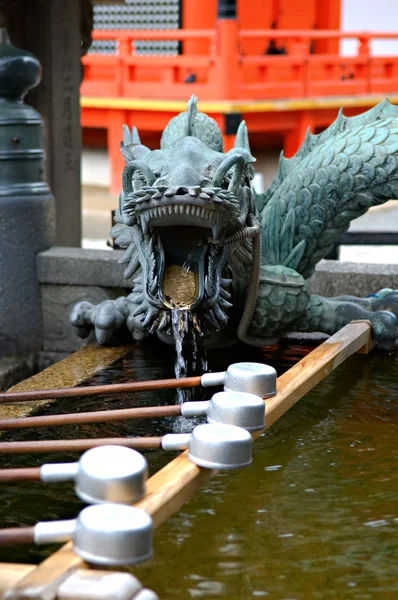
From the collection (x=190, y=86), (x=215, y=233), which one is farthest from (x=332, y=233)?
(x=190, y=86)

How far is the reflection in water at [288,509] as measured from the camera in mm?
2369

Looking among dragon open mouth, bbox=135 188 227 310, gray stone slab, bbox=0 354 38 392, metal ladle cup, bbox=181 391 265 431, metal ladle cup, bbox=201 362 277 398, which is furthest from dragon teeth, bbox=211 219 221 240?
gray stone slab, bbox=0 354 38 392

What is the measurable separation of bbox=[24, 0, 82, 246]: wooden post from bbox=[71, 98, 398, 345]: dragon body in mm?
1849

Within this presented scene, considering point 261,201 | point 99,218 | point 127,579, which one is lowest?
point 99,218

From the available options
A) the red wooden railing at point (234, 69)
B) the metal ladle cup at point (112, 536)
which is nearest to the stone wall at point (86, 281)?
the metal ladle cup at point (112, 536)

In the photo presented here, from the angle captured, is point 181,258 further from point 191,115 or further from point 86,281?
point 86,281

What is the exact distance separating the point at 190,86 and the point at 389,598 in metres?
11.6

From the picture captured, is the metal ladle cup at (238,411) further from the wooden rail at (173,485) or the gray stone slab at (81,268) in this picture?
the gray stone slab at (81,268)

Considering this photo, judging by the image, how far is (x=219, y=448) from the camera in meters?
2.38

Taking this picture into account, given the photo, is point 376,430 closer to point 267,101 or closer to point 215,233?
point 215,233

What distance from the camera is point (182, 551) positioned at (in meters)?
2.52

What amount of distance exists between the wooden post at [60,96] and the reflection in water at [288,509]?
8.97 feet

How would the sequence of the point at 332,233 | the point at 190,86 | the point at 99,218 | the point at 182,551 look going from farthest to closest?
the point at 190,86 → the point at 99,218 → the point at 332,233 → the point at 182,551

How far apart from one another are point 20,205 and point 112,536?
10.2 feet
